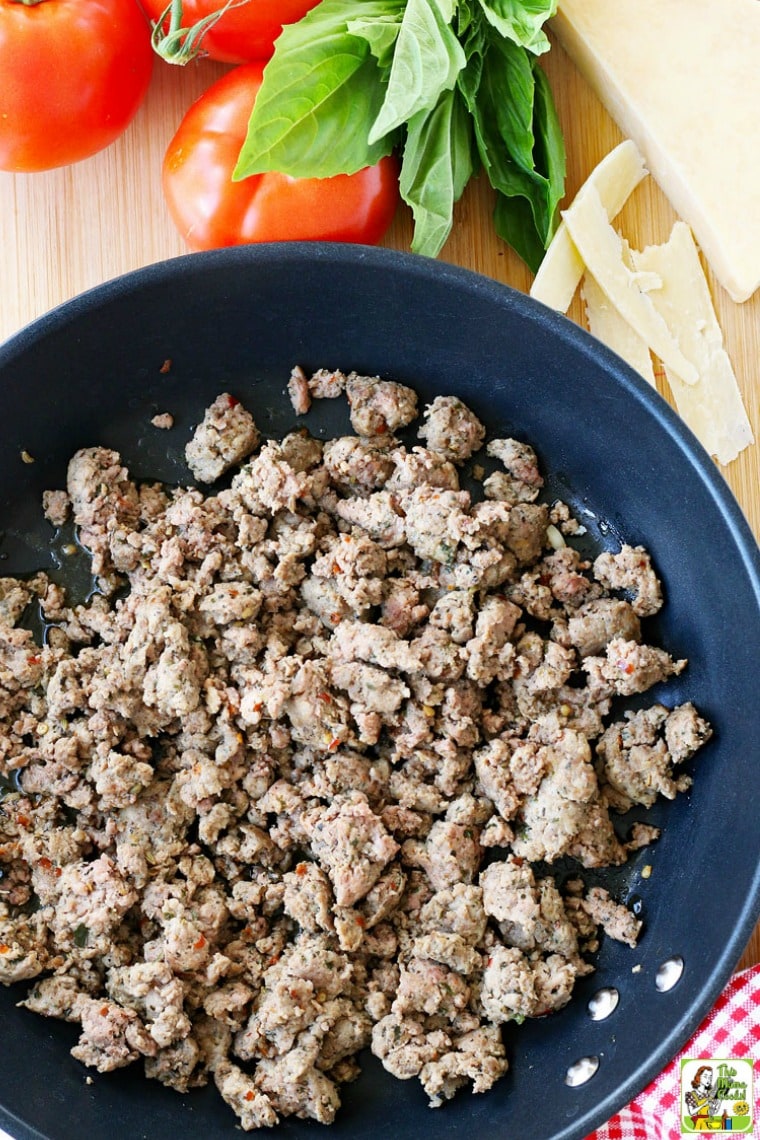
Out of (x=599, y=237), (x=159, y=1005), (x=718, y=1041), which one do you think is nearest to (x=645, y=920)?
(x=718, y=1041)

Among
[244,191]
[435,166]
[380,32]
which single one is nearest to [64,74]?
[244,191]

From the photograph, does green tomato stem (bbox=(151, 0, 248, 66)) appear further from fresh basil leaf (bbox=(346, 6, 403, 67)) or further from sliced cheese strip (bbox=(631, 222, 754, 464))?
sliced cheese strip (bbox=(631, 222, 754, 464))

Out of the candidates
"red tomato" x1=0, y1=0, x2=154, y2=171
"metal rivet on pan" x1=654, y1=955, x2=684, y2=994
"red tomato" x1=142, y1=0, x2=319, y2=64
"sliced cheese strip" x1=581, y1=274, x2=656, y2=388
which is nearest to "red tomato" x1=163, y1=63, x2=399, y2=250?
"red tomato" x1=142, y1=0, x2=319, y2=64

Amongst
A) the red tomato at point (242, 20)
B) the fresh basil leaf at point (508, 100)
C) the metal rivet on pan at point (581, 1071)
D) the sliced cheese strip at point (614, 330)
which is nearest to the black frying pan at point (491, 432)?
the metal rivet on pan at point (581, 1071)

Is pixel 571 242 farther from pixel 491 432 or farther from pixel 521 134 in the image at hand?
pixel 491 432

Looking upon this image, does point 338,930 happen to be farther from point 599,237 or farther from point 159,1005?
point 599,237

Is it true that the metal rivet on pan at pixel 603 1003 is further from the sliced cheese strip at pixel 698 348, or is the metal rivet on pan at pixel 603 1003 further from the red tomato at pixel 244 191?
the red tomato at pixel 244 191
